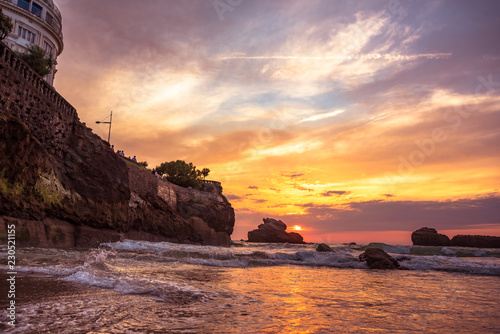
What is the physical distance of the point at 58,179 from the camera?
71.4 ft

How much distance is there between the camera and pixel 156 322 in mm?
3510

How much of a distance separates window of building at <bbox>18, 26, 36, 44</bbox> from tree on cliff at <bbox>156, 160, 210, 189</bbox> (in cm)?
2857

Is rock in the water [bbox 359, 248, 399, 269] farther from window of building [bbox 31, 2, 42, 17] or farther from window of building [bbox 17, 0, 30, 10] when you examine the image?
window of building [bbox 31, 2, 42, 17]

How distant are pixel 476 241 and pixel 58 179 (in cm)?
6543

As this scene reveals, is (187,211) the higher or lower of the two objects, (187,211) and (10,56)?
the lower

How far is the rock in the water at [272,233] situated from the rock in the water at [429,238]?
140 ft

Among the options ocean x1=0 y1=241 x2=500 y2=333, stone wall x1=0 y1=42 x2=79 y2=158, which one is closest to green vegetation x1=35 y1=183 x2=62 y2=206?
stone wall x1=0 y1=42 x2=79 y2=158

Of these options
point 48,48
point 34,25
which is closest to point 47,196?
point 34,25

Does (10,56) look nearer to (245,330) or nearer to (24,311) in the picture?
(24,311)

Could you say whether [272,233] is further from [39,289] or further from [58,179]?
[39,289]

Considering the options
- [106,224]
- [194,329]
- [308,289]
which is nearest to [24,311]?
[194,329]

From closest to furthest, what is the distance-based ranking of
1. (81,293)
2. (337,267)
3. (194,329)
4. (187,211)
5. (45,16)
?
(194,329), (81,293), (337,267), (45,16), (187,211)

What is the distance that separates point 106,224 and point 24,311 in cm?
2396

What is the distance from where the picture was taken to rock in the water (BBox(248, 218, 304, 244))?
93562 mm
